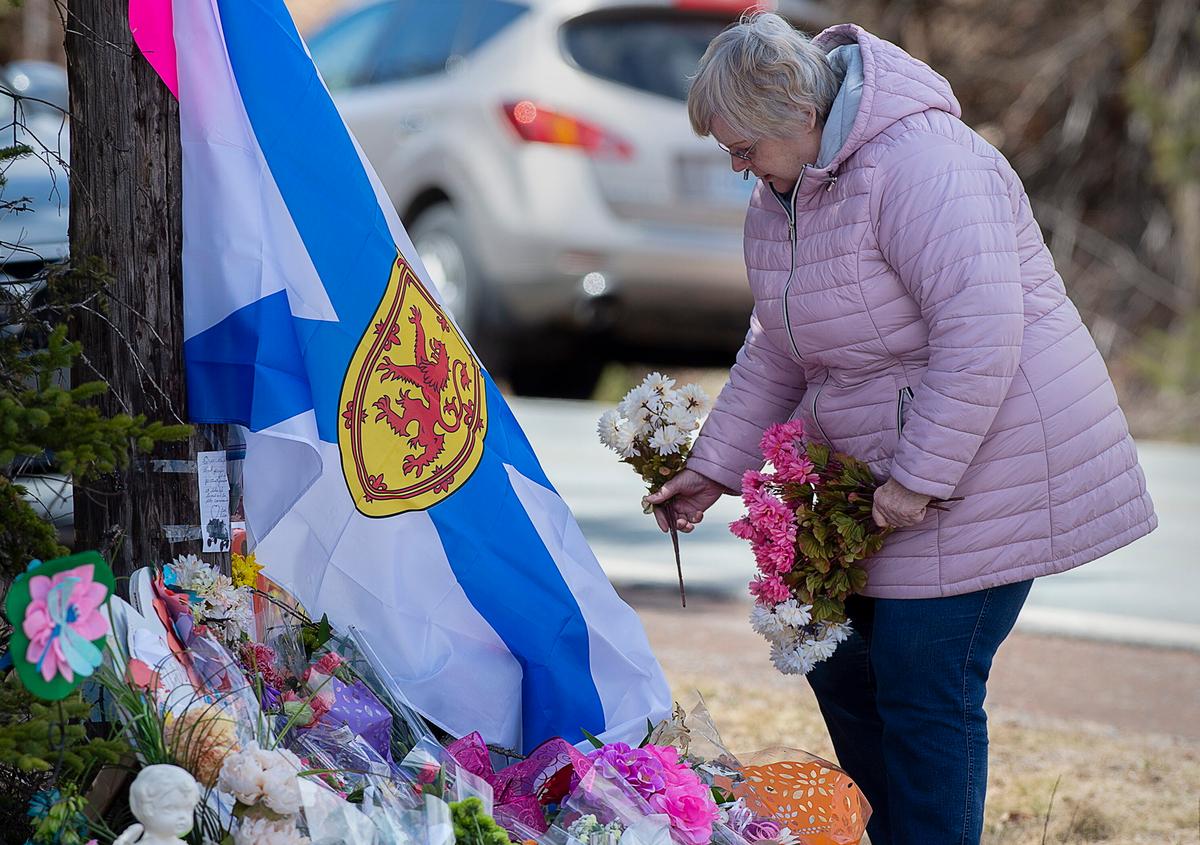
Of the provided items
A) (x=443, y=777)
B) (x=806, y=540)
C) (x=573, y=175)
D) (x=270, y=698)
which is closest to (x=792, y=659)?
(x=806, y=540)

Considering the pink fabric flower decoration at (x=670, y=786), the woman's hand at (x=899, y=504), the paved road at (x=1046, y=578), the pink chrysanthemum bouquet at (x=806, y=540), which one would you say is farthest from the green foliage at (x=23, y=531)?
the paved road at (x=1046, y=578)

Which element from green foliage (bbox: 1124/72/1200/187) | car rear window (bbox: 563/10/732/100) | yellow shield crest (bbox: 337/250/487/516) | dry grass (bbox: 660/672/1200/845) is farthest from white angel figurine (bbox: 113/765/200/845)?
green foliage (bbox: 1124/72/1200/187)

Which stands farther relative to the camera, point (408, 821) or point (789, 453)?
point (789, 453)

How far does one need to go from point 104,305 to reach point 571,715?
1223 millimetres

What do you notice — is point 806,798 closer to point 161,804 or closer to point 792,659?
point 792,659

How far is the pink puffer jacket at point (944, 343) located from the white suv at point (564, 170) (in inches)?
185

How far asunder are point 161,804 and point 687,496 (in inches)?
54.7

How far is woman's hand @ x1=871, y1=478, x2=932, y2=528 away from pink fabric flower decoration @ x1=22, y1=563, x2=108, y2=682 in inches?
52.5

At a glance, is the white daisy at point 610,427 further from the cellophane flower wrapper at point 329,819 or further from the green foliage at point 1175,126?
the green foliage at point 1175,126

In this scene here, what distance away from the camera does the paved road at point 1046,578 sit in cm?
541

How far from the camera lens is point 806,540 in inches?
109

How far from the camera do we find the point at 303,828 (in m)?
2.19

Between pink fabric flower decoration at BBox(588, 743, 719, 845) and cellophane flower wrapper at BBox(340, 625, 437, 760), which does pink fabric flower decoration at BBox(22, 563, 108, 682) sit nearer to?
cellophane flower wrapper at BBox(340, 625, 437, 760)

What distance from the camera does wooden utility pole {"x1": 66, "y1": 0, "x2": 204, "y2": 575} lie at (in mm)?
2652
